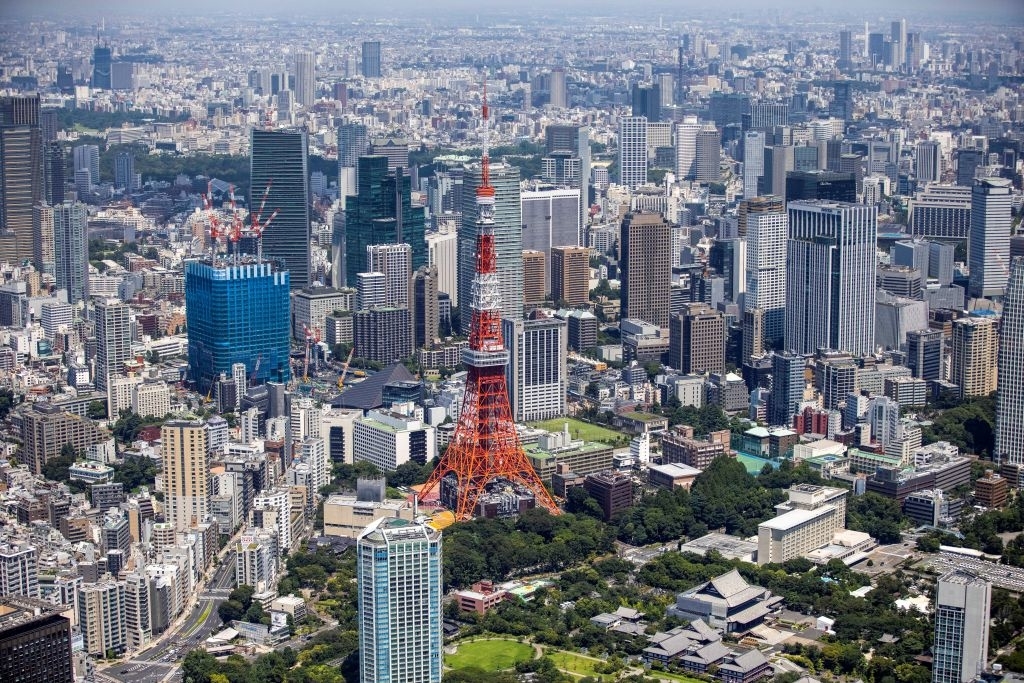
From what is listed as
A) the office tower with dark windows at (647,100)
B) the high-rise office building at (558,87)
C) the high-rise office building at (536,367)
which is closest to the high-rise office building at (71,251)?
the high-rise office building at (536,367)

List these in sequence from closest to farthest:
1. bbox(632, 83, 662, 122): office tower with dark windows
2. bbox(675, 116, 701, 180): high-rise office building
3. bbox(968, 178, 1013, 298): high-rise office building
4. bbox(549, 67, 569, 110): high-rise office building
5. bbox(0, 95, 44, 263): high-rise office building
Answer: bbox(968, 178, 1013, 298): high-rise office building, bbox(0, 95, 44, 263): high-rise office building, bbox(675, 116, 701, 180): high-rise office building, bbox(632, 83, 662, 122): office tower with dark windows, bbox(549, 67, 569, 110): high-rise office building

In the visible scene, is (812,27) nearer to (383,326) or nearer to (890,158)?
(890,158)

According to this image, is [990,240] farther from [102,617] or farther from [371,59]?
[371,59]

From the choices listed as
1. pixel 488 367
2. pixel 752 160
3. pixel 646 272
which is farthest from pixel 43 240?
pixel 752 160

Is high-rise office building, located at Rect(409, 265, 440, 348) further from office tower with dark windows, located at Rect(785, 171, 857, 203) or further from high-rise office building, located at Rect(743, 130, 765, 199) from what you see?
high-rise office building, located at Rect(743, 130, 765, 199)

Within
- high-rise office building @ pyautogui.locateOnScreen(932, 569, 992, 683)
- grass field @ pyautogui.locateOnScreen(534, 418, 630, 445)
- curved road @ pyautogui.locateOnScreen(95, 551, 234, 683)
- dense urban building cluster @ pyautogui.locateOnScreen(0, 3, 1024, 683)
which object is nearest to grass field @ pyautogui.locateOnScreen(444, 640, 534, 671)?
dense urban building cluster @ pyautogui.locateOnScreen(0, 3, 1024, 683)

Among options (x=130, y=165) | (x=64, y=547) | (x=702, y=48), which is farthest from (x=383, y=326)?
(x=702, y=48)
